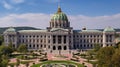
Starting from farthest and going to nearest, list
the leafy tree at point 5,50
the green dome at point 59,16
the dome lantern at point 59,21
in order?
the green dome at point 59,16 → the dome lantern at point 59,21 → the leafy tree at point 5,50

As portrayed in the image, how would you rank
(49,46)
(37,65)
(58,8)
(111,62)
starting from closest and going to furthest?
(111,62) < (37,65) < (49,46) < (58,8)

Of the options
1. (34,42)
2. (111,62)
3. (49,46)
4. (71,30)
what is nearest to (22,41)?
(34,42)

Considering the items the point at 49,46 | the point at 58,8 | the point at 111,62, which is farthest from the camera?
the point at 58,8

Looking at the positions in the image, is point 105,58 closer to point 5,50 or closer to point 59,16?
point 5,50

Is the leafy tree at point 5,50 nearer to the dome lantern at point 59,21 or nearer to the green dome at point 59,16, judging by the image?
the dome lantern at point 59,21

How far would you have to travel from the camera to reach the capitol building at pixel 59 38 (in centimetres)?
12325

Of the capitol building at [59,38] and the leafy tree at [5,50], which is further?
the capitol building at [59,38]

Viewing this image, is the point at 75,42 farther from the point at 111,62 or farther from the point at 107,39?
the point at 111,62

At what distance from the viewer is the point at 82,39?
129125 mm

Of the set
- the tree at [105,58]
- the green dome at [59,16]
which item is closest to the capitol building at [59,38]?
the green dome at [59,16]

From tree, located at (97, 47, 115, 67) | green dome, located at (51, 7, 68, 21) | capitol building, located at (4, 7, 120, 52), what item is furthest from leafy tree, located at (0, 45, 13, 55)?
green dome, located at (51, 7, 68, 21)

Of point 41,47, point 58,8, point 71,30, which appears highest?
point 58,8

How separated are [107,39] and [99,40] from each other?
14.0 feet

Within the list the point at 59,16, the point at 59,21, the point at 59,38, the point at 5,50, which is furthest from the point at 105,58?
the point at 59,16
